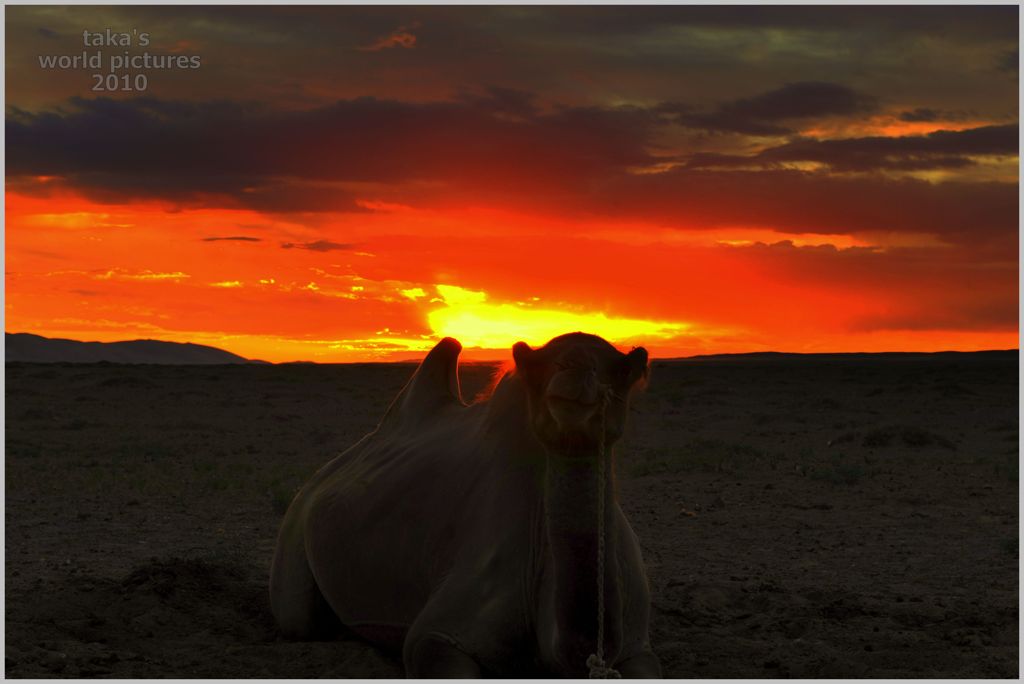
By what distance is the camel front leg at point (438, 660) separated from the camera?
535 cm

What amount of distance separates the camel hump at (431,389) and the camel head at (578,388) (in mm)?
2947

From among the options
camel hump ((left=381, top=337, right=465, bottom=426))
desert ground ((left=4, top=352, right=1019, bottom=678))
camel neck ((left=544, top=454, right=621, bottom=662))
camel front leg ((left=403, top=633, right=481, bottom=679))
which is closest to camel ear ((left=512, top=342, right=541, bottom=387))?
camel neck ((left=544, top=454, right=621, bottom=662))

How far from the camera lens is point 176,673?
6.41 metres

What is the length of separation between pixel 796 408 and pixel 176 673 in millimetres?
27005

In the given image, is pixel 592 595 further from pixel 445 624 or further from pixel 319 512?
pixel 319 512

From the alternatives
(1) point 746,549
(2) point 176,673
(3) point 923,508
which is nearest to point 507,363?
(2) point 176,673

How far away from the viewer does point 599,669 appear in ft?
14.8

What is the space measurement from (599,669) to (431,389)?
133 inches

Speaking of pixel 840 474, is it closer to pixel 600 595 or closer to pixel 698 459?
pixel 698 459

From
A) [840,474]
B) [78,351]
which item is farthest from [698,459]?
[78,351]

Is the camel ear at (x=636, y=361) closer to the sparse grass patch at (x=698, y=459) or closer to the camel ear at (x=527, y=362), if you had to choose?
the camel ear at (x=527, y=362)

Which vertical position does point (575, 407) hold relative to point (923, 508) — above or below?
above

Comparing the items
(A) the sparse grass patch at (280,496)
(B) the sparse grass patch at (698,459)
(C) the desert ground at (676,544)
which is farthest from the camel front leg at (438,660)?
(B) the sparse grass patch at (698,459)

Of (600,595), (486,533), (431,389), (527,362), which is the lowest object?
(600,595)
